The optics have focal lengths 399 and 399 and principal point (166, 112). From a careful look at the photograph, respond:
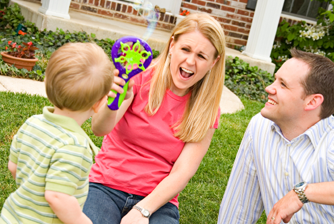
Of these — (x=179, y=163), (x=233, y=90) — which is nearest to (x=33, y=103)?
(x=179, y=163)

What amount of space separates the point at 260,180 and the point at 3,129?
198cm

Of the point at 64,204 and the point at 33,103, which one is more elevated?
the point at 64,204

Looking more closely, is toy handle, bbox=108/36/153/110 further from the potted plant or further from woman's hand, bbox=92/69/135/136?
the potted plant

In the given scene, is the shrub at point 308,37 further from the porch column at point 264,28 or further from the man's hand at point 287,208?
the man's hand at point 287,208

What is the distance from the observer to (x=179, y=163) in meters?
2.13

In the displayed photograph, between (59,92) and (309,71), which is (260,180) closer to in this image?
(309,71)

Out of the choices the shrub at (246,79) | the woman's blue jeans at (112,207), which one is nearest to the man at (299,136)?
the woman's blue jeans at (112,207)

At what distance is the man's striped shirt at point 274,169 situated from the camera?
2.15m

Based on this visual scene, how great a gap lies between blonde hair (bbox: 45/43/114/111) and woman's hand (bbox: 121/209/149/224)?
706 millimetres

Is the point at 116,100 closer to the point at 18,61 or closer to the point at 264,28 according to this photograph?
the point at 18,61

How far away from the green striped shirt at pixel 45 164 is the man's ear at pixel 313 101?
1.33 m

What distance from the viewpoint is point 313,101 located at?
222 centimetres

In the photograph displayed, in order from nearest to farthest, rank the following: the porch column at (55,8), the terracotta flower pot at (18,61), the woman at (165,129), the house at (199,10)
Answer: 1. the woman at (165,129)
2. the terracotta flower pot at (18,61)
3. the porch column at (55,8)
4. the house at (199,10)

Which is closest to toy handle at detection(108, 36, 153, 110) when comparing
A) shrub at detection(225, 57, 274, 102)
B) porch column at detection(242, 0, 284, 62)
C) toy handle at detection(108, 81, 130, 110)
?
toy handle at detection(108, 81, 130, 110)
